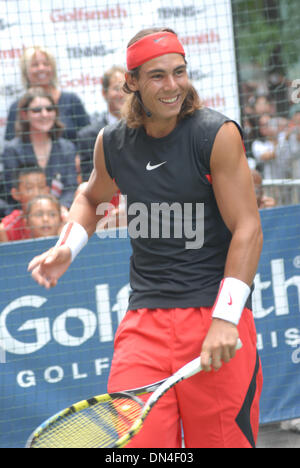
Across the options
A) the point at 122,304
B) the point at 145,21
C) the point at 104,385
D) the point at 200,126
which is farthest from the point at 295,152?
the point at 200,126

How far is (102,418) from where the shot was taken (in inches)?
105

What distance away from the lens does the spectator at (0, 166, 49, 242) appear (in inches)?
198

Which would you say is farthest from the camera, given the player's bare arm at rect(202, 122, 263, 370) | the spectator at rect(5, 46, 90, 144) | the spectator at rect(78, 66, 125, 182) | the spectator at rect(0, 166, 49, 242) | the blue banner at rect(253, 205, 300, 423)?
the spectator at rect(5, 46, 90, 144)

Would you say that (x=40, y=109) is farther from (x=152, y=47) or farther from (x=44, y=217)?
(x=152, y=47)

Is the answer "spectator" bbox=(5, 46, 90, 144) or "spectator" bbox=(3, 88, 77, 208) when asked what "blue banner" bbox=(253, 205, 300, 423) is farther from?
"spectator" bbox=(5, 46, 90, 144)

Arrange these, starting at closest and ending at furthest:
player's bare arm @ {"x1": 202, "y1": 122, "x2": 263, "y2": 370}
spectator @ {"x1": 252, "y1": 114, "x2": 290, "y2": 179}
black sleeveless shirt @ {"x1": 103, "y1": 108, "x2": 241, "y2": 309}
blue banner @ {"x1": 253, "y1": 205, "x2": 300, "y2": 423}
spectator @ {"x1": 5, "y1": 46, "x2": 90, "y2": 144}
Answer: player's bare arm @ {"x1": 202, "y1": 122, "x2": 263, "y2": 370}
black sleeveless shirt @ {"x1": 103, "y1": 108, "x2": 241, "y2": 309}
blue banner @ {"x1": 253, "y1": 205, "x2": 300, "y2": 423}
spectator @ {"x1": 5, "y1": 46, "x2": 90, "y2": 144}
spectator @ {"x1": 252, "y1": 114, "x2": 290, "y2": 179}

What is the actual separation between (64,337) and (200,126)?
2.32 meters

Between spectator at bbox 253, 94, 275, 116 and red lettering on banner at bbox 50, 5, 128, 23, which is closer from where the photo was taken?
red lettering on banner at bbox 50, 5, 128, 23

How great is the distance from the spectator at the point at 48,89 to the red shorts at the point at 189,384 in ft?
9.33

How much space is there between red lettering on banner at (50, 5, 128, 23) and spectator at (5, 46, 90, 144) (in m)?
0.30

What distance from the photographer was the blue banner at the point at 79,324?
15.0 ft

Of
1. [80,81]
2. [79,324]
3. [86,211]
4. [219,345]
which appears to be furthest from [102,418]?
[80,81]

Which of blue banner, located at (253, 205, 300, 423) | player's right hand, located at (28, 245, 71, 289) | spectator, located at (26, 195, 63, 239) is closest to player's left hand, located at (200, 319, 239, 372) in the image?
player's right hand, located at (28, 245, 71, 289)

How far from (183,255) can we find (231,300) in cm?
33
